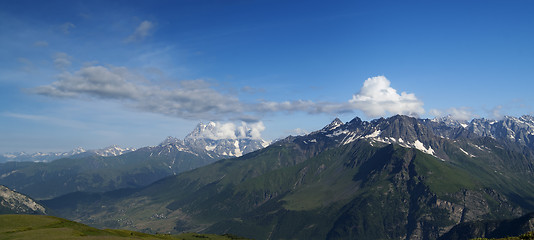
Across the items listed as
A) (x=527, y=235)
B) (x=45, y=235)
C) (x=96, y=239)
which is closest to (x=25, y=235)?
(x=45, y=235)

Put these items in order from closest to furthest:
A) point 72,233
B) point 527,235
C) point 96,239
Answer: point 527,235 < point 96,239 < point 72,233

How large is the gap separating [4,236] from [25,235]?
11022mm

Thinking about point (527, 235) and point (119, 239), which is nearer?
point (527, 235)

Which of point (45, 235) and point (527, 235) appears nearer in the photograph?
point (527, 235)

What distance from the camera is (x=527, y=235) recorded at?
419ft

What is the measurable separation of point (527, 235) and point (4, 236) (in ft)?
729

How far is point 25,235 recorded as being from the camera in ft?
587

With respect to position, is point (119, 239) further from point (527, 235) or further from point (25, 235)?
point (527, 235)

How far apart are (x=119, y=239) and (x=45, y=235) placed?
34242mm

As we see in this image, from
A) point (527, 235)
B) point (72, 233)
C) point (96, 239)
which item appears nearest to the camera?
point (527, 235)

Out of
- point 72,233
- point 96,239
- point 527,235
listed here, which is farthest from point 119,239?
point 527,235

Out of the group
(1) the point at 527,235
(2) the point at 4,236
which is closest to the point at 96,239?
(2) the point at 4,236

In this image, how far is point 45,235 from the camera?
179m

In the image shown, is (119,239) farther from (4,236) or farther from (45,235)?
(4,236)
